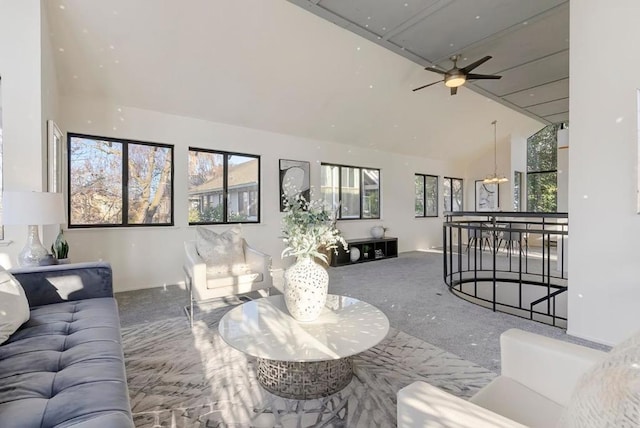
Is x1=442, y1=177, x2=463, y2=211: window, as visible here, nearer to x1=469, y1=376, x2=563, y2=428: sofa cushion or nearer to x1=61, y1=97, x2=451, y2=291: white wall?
x1=61, y1=97, x2=451, y2=291: white wall

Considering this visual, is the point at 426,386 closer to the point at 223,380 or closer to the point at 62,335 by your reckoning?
the point at 223,380

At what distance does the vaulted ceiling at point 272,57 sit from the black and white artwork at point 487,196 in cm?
393

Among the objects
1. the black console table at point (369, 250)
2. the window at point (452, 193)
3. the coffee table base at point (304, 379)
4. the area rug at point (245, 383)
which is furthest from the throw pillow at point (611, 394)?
the window at point (452, 193)

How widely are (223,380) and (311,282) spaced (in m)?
0.89

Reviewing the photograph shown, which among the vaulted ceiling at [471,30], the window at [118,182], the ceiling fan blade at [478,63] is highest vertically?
the vaulted ceiling at [471,30]

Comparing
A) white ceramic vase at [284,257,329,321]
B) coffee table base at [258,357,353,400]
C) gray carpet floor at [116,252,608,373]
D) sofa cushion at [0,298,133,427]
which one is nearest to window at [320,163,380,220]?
gray carpet floor at [116,252,608,373]

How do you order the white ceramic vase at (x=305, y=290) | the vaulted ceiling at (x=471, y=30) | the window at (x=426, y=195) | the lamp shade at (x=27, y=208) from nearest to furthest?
the white ceramic vase at (x=305, y=290)
the lamp shade at (x=27, y=208)
the vaulted ceiling at (x=471, y=30)
the window at (x=426, y=195)

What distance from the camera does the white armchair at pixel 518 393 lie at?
0.92 meters

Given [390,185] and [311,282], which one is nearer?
[311,282]

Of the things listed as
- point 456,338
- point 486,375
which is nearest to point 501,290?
point 456,338

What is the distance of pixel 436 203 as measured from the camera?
360 inches

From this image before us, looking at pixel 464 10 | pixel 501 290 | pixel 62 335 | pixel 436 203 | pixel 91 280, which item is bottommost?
pixel 501 290

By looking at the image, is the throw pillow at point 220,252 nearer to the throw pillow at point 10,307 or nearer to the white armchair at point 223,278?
the white armchair at point 223,278

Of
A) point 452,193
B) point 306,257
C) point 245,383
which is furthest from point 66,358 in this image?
point 452,193
